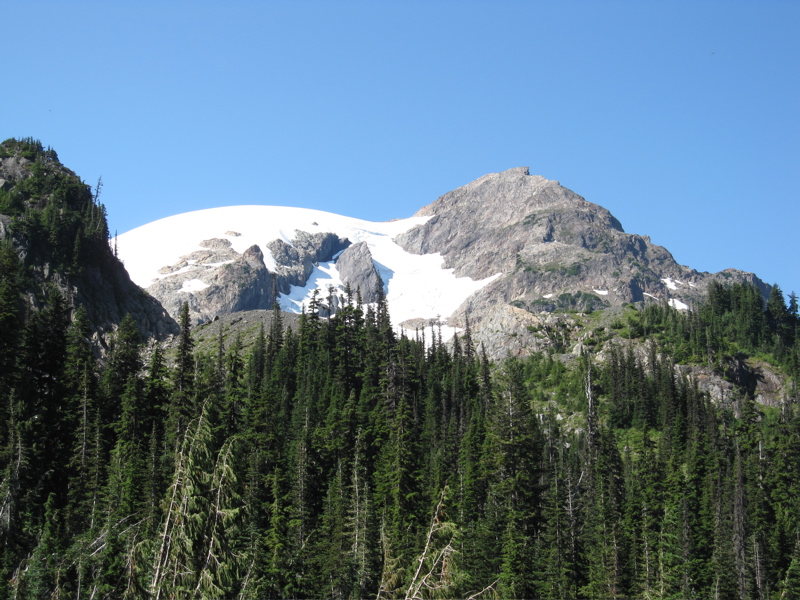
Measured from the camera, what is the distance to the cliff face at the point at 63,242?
121 m

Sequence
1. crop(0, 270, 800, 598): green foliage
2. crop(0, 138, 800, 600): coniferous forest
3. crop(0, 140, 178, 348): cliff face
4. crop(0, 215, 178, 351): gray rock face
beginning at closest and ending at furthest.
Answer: crop(0, 138, 800, 600): coniferous forest → crop(0, 270, 800, 598): green foliage → crop(0, 215, 178, 351): gray rock face → crop(0, 140, 178, 348): cliff face

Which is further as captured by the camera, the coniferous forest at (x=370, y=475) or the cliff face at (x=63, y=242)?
the cliff face at (x=63, y=242)

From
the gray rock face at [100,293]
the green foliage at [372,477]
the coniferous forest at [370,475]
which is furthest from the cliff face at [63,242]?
the green foliage at [372,477]

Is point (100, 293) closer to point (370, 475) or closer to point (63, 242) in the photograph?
point (63, 242)

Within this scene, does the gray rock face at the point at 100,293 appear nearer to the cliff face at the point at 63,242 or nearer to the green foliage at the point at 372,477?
the cliff face at the point at 63,242

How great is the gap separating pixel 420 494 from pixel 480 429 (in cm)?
2003

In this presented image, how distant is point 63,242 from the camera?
127 meters

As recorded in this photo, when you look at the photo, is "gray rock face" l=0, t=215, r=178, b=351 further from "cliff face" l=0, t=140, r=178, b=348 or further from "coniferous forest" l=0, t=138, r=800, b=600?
"coniferous forest" l=0, t=138, r=800, b=600

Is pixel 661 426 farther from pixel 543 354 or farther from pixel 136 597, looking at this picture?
pixel 136 597

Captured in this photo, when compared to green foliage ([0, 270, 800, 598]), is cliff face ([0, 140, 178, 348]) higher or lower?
higher

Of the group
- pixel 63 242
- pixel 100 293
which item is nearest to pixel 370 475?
pixel 100 293

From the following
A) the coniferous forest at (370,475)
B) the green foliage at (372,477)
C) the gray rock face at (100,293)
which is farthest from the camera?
the gray rock face at (100,293)

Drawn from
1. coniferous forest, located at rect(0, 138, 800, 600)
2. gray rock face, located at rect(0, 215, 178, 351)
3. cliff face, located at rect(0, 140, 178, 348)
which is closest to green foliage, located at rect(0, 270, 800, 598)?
coniferous forest, located at rect(0, 138, 800, 600)

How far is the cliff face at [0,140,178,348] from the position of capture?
121125mm
